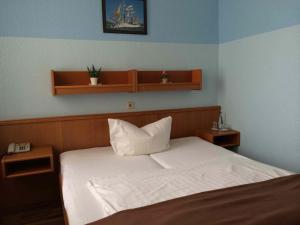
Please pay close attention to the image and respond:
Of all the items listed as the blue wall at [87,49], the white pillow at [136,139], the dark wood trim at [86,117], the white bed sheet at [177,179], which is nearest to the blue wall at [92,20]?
the blue wall at [87,49]

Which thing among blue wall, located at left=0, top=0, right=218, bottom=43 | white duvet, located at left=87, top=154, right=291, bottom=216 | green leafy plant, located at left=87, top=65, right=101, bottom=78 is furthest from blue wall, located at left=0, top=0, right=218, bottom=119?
white duvet, located at left=87, top=154, right=291, bottom=216

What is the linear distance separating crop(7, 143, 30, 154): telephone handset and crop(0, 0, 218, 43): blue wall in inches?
43.5

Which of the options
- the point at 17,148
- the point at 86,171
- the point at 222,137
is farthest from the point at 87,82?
the point at 222,137

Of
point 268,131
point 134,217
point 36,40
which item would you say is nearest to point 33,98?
point 36,40

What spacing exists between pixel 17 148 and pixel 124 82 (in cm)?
132

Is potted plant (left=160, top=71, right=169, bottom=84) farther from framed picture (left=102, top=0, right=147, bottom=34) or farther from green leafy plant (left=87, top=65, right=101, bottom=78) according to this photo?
green leafy plant (left=87, top=65, right=101, bottom=78)

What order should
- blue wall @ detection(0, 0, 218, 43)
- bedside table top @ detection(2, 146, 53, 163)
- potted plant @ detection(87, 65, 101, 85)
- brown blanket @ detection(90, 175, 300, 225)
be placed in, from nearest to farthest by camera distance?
brown blanket @ detection(90, 175, 300, 225) < bedside table top @ detection(2, 146, 53, 163) < blue wall @ detection(0, 0, 218, 43) < potted plant @ detection(87, 65, 101, 85)

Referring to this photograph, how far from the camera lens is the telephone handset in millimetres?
2451

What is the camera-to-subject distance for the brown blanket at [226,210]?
1282 mm

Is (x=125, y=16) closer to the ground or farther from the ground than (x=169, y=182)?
farther from the ground

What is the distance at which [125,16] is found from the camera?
2.89 metres

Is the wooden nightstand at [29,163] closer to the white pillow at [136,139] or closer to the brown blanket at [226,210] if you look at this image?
the white pillow at [136,139]

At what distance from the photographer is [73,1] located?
8.82 ft

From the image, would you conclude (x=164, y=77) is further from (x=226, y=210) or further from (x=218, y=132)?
(x=226, y=210)
